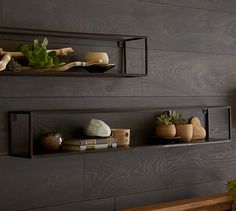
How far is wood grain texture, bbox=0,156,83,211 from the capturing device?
2210 mm

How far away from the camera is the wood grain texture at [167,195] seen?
102 inches

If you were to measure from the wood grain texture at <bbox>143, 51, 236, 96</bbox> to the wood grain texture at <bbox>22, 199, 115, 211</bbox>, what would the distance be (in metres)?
0.58

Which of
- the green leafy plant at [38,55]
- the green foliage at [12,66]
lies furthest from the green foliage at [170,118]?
the green foliage at [12,66]

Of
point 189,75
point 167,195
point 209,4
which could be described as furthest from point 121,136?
point 209,4

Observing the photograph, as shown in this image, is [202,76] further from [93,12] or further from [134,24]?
[93,12]

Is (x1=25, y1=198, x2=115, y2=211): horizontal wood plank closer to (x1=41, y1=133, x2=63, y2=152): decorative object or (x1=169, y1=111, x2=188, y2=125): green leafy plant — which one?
(x1=41, y1=133, x2=63, y2=152): decorative object

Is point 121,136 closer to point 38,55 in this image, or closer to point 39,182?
point 39,182

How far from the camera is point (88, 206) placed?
2447 millimetres

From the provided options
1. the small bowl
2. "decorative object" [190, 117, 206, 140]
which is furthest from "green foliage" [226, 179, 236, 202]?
the small bowl

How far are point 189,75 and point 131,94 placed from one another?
42cm

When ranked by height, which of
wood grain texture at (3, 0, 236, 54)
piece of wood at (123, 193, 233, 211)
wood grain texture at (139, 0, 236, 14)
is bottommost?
piece of wood at (123, 193, 233, 211)

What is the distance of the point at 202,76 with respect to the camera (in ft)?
9.50

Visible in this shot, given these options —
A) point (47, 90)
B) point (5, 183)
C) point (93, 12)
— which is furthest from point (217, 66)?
point (5, 183)

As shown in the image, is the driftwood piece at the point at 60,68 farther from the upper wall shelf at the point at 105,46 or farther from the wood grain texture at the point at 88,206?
the wood grain texture at the point at 88,206
